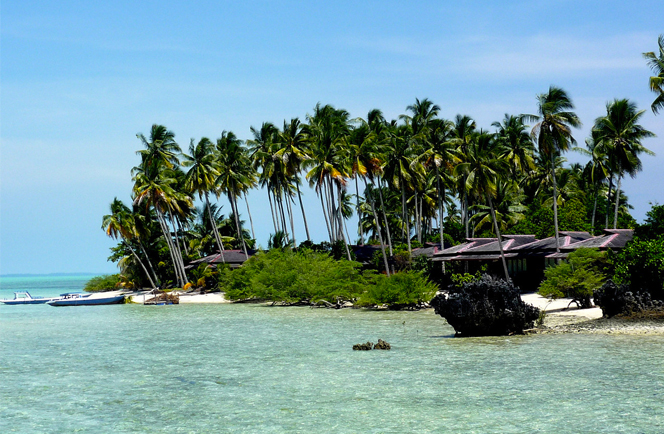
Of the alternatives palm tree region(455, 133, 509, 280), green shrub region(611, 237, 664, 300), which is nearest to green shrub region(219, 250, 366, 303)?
palm tree region(455, 133, 509, 280)

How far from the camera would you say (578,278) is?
30625 millimetres

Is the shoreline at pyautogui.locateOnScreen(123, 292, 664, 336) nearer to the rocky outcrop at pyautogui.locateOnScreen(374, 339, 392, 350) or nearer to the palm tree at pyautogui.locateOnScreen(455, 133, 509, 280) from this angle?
the rocky outcrop at pyautogui.locateOnScreen(374, 339, 392, 350)

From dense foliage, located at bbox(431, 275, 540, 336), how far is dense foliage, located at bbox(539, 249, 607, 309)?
6881mm

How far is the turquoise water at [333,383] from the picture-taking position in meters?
13.0

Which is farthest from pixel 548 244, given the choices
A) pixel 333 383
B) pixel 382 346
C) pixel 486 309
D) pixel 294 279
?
pixel 333 383

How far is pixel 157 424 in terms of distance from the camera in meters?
13.2

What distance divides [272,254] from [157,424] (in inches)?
1435

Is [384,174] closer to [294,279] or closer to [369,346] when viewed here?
[294,279]

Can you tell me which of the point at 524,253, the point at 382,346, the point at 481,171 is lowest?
the point at 382,346

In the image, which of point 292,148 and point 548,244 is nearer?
point 548,244

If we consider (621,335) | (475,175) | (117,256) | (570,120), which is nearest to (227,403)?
(621,335)

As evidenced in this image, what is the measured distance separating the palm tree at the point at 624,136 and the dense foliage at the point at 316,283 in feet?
55.8

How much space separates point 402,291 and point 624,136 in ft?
76.9

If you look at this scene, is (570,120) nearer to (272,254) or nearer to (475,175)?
(475,175)
